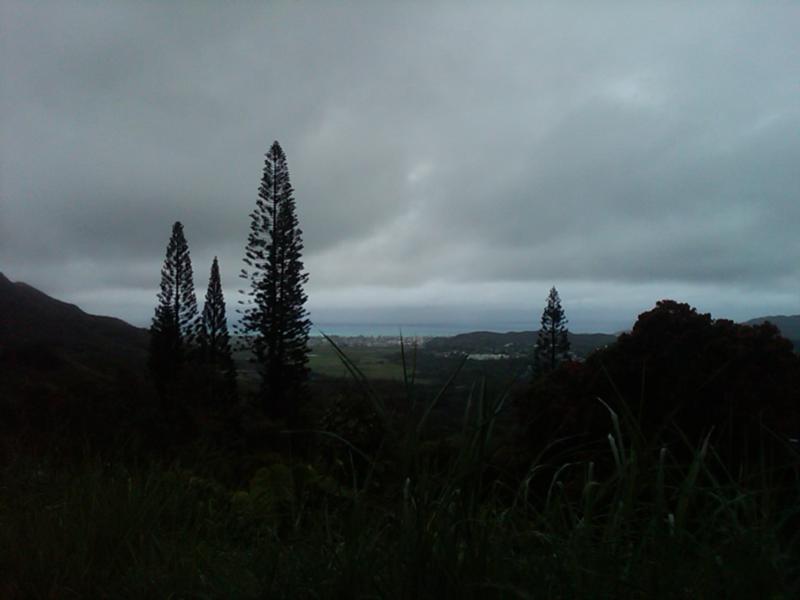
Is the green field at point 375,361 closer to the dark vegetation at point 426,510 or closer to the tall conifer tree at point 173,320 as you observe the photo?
the dark vegetation at point 426,510

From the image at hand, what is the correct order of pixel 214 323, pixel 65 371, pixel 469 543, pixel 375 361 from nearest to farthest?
pixel 469 543 → pixel 375 361 → pixel 65 371 → pixel 214 323

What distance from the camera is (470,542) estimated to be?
1.81 m

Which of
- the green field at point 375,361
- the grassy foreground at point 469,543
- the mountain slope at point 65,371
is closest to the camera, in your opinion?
the grassy foreground at point 469,543

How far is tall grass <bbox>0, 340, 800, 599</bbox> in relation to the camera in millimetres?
1676

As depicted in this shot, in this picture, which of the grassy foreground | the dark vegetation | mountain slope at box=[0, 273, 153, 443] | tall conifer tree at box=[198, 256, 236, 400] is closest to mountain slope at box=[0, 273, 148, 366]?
mountain slope at box=[0, 273, 153, 443]

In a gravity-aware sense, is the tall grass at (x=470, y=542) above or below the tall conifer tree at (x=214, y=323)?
below

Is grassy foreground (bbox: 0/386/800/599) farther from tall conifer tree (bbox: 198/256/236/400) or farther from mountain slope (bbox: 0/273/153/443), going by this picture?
tall conifer tree (bbox: 198/256/236/400)

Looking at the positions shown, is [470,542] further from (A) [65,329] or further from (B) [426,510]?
(A) [65,329]

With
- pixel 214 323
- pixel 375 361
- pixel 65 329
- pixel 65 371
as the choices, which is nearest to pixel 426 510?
pixel 375 361

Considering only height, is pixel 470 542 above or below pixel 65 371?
below

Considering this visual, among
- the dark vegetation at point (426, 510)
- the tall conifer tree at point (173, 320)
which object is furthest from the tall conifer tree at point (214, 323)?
the dark vegetation at point (426, 510)

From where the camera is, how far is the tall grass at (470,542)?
1.68 meters

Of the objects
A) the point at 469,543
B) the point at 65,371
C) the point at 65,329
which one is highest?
the point at 65,329

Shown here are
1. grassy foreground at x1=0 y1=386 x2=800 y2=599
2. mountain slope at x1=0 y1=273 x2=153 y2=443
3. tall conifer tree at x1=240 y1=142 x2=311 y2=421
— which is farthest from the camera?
tall conifer tree at x1=240 y1=142 x2=311 y2=421
